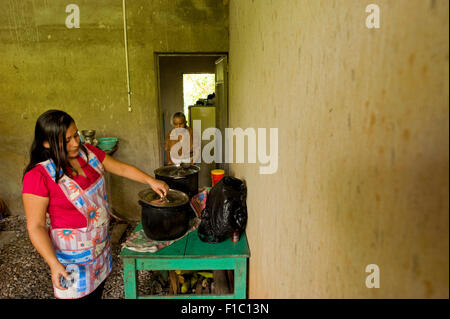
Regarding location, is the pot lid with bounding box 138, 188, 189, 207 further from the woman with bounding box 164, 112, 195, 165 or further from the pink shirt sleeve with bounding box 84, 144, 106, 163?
the woman with bounding box 164, 112, 195, 165

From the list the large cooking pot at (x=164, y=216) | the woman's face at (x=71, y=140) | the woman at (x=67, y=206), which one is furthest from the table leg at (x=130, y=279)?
the woman's face at (x=71, y=140)

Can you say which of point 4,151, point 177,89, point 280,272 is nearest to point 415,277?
point 280,272

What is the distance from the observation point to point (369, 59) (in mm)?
525

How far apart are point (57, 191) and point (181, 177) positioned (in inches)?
43.3

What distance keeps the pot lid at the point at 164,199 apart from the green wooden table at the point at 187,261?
36cm

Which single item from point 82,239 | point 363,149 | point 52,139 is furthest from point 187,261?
point 363,149

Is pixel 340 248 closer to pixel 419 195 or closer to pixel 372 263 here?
pixel 372 263

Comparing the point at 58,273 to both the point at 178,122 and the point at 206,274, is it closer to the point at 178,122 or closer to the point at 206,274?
the point at 206,274

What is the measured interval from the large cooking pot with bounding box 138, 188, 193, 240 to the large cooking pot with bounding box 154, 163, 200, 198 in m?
0.36

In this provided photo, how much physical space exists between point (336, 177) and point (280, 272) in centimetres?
73

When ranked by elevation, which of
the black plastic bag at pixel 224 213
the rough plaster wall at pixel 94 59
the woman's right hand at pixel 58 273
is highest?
the rough plaster wall at pixel 94 59

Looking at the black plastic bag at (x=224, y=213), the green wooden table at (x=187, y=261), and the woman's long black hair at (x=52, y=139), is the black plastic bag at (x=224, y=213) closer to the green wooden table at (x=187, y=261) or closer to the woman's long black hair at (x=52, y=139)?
the green wooden table at (x=187, y=261)

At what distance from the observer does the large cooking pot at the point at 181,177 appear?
2.64 m

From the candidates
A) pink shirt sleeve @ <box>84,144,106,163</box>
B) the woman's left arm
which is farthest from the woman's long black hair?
the woman's left arm
